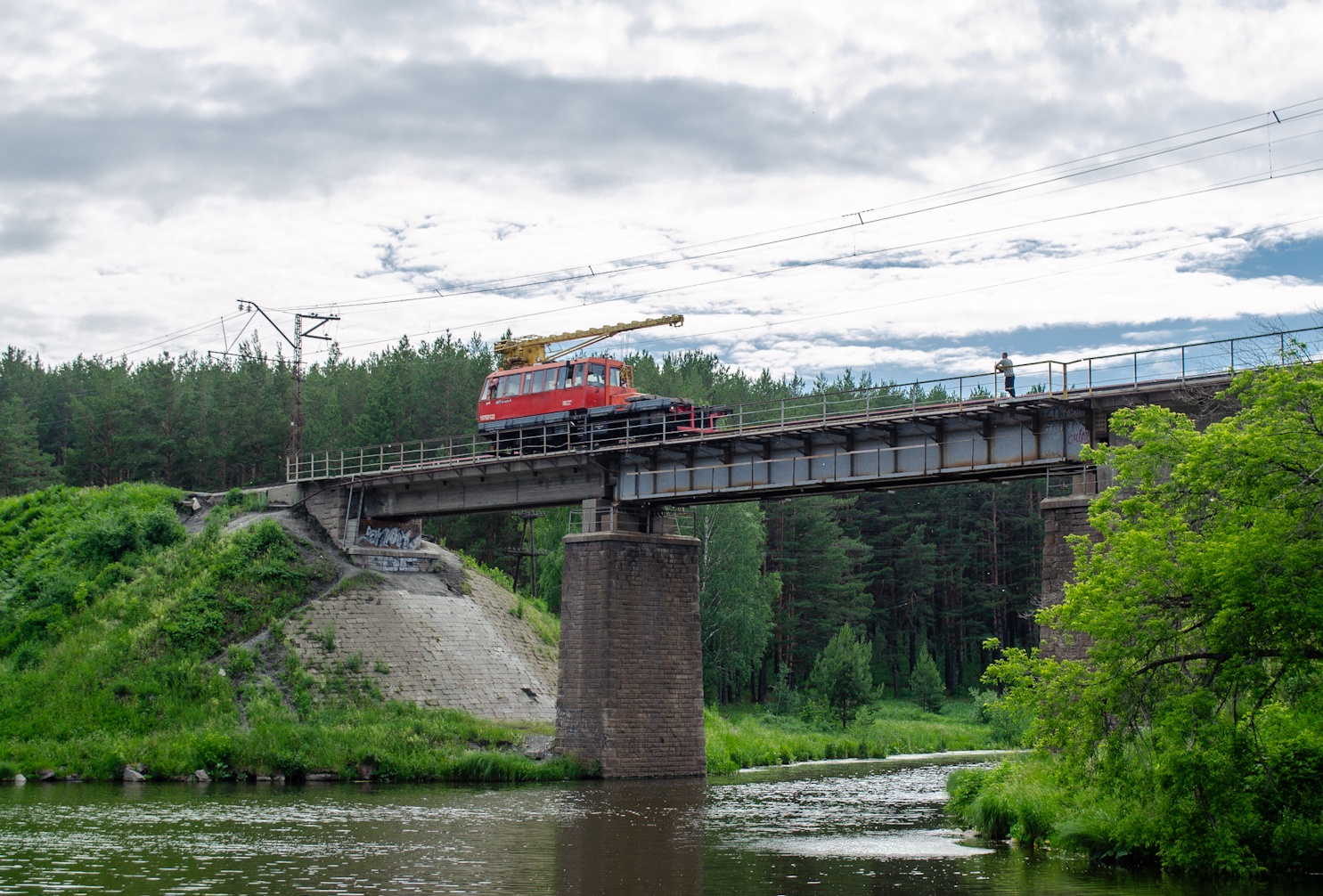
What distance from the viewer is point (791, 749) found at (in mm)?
55625

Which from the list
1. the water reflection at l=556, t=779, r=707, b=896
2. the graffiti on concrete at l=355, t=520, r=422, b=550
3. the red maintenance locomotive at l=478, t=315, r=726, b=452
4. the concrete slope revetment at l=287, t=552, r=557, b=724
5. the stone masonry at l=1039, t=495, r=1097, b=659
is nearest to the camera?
the water reflection at l=556, t=779, r=707, b=896

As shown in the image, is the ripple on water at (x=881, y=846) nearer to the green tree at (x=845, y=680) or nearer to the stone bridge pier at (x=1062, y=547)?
the stone bridge pier at (x=1062, y=547)

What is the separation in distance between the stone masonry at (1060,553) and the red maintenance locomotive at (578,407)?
543 inches

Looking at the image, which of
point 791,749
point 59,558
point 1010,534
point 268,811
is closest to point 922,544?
point 1010,534

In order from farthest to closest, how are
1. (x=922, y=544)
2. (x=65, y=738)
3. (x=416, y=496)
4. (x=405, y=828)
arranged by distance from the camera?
(x=922, y=544) < (x=416, y=496) < (x=65, y=738) < (x=405, y=828)

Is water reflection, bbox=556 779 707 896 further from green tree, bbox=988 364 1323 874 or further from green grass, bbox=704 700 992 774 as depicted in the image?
green grass, bbox=704 700 992 774

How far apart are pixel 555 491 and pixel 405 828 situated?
19305 millimetres

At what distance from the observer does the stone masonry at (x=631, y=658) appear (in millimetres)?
42938

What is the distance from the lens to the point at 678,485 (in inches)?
1718

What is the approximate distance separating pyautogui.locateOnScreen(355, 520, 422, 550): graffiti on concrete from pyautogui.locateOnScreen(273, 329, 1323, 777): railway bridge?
15.1 ft

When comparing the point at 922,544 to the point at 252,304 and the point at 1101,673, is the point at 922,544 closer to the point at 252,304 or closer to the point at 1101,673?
the point at 252,304

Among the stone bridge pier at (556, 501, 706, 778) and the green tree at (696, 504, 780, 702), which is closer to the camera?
the stone bridge pier at (556, 501, 706, 778)

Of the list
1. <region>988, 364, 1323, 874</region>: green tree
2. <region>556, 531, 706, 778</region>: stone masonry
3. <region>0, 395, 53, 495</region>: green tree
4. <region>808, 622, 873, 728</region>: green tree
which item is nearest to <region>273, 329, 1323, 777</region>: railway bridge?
<region>556, 531, 706, 778</region>: stone masonry

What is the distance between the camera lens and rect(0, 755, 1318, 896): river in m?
21.9
